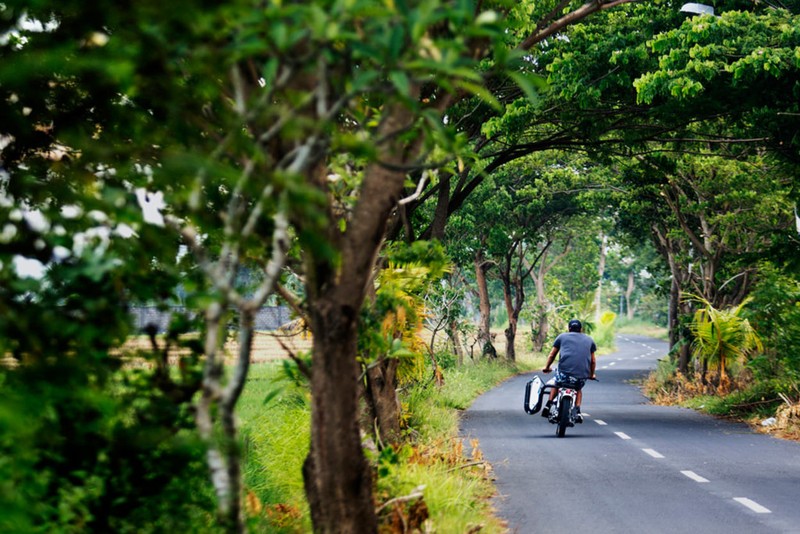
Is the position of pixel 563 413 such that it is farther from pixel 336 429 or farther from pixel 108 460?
pixel 108 460

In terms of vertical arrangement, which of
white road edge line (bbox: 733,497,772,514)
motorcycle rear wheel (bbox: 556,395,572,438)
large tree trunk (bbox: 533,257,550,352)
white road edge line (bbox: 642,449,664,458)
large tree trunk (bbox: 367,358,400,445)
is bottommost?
white road edge line (bbox: 733,497,772,514)

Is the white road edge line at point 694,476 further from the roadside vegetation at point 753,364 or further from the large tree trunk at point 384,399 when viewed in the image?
the roadside vegetation at point 753,364

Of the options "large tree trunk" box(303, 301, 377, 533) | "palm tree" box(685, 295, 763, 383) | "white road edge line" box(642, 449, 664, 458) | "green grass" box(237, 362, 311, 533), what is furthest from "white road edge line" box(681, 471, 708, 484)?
"palm tree" box(685, 295, 763, 383)

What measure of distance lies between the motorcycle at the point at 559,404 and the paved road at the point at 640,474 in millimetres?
301

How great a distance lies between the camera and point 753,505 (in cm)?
1020

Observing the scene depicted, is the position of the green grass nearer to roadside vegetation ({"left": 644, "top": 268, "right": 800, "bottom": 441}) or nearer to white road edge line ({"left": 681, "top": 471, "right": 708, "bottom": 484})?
white road edge line ({"left": 681, "top": 471, "right": 708, "bottom": 484})

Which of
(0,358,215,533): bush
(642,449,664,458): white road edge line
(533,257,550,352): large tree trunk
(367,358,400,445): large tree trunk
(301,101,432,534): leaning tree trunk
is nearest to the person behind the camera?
(0,358,215,533): bush

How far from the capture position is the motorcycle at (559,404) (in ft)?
54.4

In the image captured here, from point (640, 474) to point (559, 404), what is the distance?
13.8 ft

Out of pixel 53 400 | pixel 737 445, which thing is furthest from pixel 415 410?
pixel 53 400

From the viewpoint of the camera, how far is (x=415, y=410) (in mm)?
15750

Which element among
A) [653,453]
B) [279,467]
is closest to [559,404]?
[653,453]

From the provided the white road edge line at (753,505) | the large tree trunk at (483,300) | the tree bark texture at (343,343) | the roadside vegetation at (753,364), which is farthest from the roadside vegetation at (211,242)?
the large tree trunk at (483,300)

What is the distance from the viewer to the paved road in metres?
9.37
